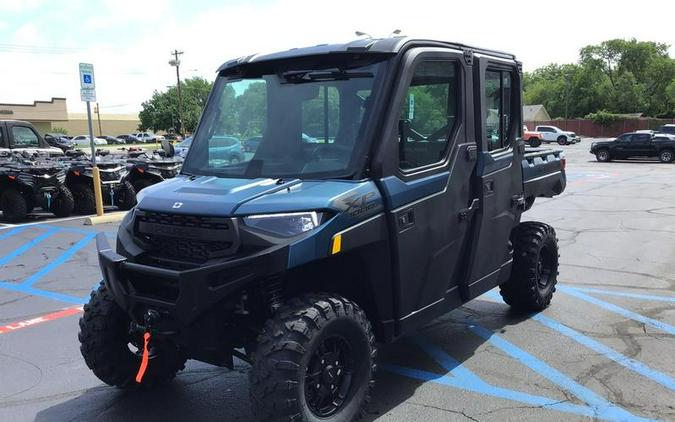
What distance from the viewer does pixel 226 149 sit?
13.3 feet

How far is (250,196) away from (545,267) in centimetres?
375

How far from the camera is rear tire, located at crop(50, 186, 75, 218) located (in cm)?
1283

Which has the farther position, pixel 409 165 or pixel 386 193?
pixel 409 165

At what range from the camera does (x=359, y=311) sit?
3.42 metres

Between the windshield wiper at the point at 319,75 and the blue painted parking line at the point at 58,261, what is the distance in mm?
5235

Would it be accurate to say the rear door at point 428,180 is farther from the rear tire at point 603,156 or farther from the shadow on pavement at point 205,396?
the rear tire at point 603,156

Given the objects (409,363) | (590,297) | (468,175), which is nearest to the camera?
(468,175)

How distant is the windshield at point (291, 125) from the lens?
3625 mm

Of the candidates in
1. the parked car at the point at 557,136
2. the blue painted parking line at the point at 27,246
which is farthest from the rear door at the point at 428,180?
the parked car at the point at 557,136

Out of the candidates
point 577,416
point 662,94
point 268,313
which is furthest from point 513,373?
point 662,94

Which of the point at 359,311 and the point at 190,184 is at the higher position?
the point at 190,184

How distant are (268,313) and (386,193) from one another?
98 cm

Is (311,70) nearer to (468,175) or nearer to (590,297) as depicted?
(468,175)

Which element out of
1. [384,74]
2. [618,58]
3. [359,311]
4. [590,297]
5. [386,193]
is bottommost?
[590,297]
